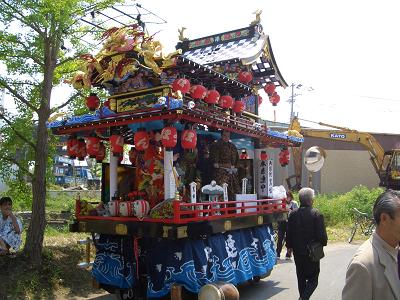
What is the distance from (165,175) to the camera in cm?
741

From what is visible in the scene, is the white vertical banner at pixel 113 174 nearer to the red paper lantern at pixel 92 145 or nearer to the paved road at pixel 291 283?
the red paper lantern at pixel 92 145

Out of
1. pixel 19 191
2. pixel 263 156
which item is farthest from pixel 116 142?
pixel 263 156

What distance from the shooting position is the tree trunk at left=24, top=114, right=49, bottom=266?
27.5ft

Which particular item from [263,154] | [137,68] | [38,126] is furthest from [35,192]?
[263,154]

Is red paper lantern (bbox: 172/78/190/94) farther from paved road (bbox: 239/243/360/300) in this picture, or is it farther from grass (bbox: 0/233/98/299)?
grass (bbox: 0/233/98/299)

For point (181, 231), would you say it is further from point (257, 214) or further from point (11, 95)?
point (11, 95)

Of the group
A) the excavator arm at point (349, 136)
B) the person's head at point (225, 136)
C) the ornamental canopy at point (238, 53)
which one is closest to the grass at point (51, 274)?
the person's head at point (225, 136)

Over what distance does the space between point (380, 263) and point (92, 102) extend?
687 centimetres

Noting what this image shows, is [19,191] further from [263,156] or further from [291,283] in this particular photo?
[291,283]

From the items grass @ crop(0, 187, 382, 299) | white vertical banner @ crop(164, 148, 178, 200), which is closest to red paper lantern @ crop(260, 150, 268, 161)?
white vertical banner @ crop(164, 148, 178, 200)

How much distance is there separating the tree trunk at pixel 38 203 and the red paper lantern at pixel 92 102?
3.34ft

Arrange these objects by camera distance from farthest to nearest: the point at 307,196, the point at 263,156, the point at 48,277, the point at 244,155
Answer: the point at 244,155 → the point at 263,156 → the point at 48,277 → the point at 307,196

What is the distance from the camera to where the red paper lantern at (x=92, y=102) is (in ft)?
28.0

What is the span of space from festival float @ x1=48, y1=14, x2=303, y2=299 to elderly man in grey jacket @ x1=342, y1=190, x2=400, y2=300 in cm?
411
